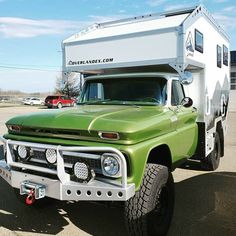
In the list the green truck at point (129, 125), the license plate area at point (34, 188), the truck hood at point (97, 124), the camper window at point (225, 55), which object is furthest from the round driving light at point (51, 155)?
the camper window at point (225, 55)

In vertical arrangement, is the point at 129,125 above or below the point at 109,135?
above

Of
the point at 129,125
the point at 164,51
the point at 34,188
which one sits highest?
the point at 164,51

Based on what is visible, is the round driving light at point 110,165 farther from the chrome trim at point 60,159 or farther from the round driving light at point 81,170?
A: the round driving light at point 81,170

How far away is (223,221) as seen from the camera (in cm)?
477

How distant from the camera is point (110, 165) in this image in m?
3.70

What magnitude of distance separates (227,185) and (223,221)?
6.00 feet

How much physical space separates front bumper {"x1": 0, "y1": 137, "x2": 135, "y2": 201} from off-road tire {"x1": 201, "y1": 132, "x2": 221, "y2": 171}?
4.01 metres

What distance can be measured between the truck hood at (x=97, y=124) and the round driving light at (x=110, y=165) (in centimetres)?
22

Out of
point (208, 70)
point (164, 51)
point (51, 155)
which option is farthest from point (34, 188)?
point (208, 70)

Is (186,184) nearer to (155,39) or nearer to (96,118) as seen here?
(155,39)

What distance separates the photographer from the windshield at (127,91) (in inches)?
207

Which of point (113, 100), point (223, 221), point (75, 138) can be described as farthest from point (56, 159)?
point (223, 221)

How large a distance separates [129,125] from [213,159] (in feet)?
14.1

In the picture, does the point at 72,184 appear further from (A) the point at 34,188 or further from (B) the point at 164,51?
(B) the point at 164,51
